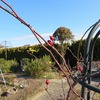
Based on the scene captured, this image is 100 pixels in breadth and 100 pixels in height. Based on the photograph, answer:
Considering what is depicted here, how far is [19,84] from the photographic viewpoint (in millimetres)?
9938

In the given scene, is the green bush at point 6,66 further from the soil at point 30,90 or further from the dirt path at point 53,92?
Result: the dirt path at point 53,92

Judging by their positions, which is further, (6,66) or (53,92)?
(6,66)

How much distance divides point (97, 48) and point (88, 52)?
567 inches

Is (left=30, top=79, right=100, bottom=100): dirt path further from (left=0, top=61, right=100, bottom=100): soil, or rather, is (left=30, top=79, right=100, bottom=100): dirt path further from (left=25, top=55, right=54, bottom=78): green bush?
(left=25, top=55, right=54, bottom=78): green bush

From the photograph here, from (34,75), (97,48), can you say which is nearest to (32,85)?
(34,75)

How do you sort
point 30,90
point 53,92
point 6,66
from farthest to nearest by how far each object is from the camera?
point 6,66
point 30,90
point 53,92

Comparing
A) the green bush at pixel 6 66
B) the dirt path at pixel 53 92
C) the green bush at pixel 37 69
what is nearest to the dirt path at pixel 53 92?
the dirt path at pixel 53 92

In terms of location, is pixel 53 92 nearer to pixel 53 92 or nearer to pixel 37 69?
pixel 53 92

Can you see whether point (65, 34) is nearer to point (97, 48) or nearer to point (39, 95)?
point (97, 48)

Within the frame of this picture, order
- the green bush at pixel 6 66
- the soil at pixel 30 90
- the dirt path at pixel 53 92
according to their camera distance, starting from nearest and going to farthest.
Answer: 1. the dirt path at pixel 53 92
2. the soil at pixel 30 90
3. the green bush at pixel 6 66

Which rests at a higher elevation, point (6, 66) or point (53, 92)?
point (6, 66)

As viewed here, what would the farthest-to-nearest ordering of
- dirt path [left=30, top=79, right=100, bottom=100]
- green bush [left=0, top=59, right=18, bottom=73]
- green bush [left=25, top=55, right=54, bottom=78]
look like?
green bush [left=0, top=59, right=18, bottom=73] < green bush [left=25, top=55, right=54, bottom=78] < dirt path [left=30, top=79, right=100, bottom=100]

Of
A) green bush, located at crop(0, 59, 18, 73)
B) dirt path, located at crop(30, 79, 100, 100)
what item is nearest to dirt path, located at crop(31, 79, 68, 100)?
dirt path, located at crop(30, 79, 100, 100)

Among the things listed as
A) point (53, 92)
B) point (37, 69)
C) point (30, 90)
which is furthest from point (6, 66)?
point (53, 92)
